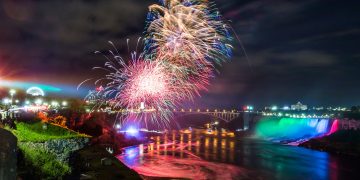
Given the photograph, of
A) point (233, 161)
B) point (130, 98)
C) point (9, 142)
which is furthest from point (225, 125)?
point (9, 142)

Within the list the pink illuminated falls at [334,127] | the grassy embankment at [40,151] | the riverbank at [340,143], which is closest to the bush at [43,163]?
the grassy embankment at [40,151]

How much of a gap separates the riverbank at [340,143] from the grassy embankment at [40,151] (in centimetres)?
5003

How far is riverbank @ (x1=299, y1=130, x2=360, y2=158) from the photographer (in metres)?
58.2

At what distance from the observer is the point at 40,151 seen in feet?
62.7

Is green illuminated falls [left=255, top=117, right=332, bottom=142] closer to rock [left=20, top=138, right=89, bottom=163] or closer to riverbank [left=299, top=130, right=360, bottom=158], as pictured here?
riverbank [left=299, top=130, right=360, bottom=158]

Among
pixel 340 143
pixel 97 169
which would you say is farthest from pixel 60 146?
pixel 340 143

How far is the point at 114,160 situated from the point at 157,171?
13485mm

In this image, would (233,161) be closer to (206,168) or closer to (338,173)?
(206,168)

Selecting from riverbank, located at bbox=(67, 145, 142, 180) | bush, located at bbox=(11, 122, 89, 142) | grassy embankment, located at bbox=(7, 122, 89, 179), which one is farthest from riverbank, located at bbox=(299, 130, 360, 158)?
grassy embankment, located at bbox=(7, 122, 89, 179)

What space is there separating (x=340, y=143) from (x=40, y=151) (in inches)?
2277

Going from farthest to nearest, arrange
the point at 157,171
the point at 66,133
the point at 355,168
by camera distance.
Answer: the point at 355,168 → the point at 157,171 → the point at 66,133

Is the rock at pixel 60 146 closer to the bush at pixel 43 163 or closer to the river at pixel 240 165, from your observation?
the bush at pixel 43 163

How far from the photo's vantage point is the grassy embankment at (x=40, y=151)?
1808 centimetres

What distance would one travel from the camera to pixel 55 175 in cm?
1905
